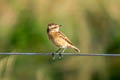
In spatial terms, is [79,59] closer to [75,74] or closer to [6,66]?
[75,74]

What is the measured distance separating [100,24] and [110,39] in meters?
0.30

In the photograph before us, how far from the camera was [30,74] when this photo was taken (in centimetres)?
1313

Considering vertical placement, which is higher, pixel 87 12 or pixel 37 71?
pixel 87 12

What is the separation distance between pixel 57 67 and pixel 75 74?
0.42 m

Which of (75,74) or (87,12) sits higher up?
(87,12)

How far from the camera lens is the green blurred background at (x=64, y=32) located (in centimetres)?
1290

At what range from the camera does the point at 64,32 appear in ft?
41.5

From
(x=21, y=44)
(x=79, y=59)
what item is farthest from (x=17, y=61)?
(x=79, y=59)

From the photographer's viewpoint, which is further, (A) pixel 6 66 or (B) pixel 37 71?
(B) pixel 37 71

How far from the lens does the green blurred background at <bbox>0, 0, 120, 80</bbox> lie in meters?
12.9

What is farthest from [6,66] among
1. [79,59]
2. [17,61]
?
[79,59]

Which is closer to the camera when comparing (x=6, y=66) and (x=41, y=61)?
(x=6, y=66)

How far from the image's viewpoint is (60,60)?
13.3m

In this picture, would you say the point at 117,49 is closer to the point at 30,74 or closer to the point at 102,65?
the point at 102,65
